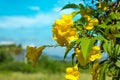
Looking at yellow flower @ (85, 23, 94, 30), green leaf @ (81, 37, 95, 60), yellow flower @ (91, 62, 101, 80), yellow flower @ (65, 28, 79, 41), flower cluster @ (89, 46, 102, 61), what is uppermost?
yellow flower @ (85, 23, 94, 30)

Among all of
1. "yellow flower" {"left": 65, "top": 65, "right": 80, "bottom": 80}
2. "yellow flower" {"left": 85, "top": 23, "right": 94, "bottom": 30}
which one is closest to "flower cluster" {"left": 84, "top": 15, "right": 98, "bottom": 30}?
"yellow flower" {"left": 85, "top": 23, "right": 94, "bottom": 30}

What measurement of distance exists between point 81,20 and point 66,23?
144 mm

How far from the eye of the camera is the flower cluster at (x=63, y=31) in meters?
1.05


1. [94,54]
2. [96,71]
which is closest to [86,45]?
[94,54]

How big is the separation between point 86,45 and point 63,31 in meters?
0.07

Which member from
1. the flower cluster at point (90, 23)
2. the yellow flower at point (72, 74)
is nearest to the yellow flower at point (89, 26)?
the flower cluster at point (90, 23)

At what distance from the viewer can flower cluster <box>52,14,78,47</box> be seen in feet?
3.44

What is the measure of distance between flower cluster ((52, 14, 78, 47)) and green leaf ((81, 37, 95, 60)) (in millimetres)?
30

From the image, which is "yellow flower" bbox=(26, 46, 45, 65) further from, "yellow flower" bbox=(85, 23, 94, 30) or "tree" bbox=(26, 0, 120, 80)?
"yellow flower" bbox=(85, 23, 94, 30)

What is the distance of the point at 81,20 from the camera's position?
1.20m

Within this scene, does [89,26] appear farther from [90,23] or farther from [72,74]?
[72,74]

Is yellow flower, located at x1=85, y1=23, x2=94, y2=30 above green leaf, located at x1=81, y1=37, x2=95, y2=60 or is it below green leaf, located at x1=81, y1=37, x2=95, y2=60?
above

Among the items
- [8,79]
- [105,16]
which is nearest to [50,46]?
[105,16]

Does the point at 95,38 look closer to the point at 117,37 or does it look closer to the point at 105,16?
the point at 117,37
